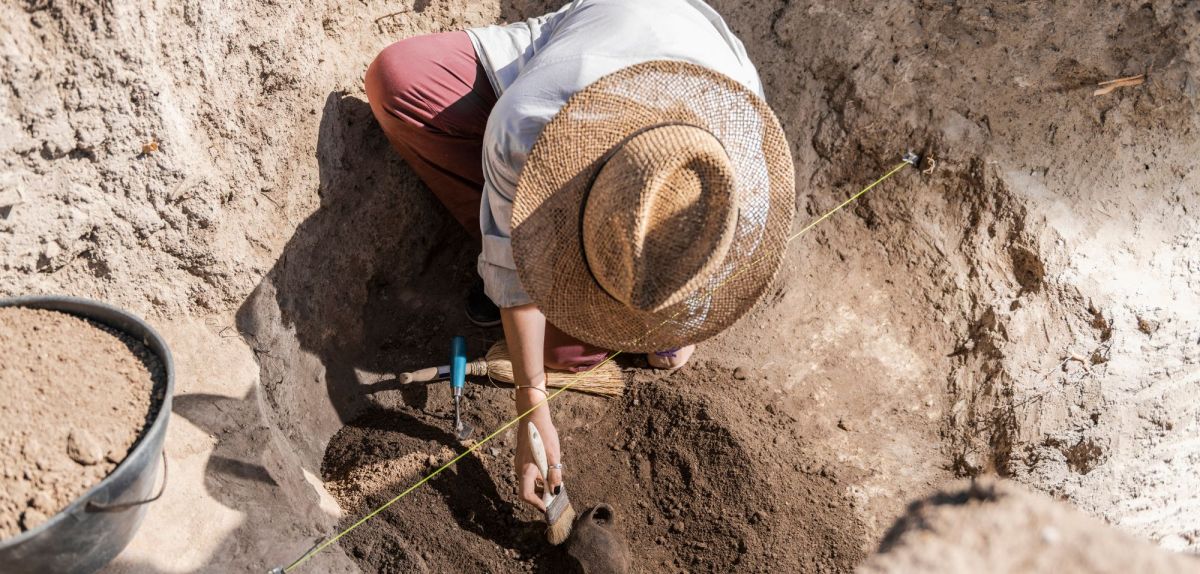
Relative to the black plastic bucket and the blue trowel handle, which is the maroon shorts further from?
the black plastic bucket

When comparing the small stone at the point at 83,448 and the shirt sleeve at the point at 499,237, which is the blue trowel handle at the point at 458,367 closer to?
the shirt sleeve at the point at 499,237

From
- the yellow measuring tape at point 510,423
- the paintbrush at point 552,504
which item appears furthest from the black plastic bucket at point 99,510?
the paintbrush at point 552,504

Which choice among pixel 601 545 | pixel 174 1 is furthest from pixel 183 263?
pixel 601 545

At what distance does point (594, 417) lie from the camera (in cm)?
278

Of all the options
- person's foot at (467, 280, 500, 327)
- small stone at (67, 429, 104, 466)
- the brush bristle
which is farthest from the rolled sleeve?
small stone at (67, 429, 104, 466)

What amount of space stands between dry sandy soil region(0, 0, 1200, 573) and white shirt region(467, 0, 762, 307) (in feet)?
2.32

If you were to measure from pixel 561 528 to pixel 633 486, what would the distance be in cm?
30

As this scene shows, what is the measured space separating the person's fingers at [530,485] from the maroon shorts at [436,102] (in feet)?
1.80

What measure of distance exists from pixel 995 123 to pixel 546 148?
1915 millimetres

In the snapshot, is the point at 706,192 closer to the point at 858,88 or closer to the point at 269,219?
the point at 269,219

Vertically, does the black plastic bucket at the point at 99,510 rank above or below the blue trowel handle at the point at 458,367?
above

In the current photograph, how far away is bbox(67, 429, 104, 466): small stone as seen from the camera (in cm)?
160

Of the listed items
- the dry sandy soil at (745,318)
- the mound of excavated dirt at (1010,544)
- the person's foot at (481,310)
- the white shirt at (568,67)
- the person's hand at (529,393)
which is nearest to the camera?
the mound of excavated dirt at (1010,544)

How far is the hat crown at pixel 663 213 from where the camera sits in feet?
5.62
